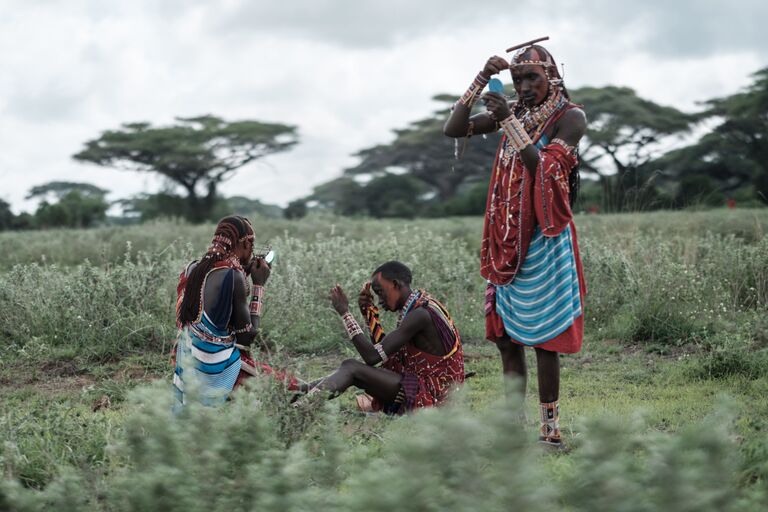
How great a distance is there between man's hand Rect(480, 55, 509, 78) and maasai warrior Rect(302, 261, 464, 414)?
123 centimetres

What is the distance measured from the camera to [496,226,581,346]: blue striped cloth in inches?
173

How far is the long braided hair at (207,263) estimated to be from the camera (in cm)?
497

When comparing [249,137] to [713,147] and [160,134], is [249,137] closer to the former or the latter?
[160,134]

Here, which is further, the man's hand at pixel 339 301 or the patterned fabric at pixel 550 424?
the man's hand at pixel 339 301

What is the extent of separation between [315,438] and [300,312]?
3.72 metres

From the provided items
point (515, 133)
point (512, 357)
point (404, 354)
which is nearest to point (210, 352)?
point (404, 354)

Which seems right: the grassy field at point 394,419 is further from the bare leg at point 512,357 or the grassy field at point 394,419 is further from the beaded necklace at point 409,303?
the beaded necklace at point 409,303

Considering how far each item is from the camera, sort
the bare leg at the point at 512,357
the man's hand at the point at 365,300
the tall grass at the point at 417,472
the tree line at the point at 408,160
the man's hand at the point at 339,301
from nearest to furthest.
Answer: the tall grass at the point at 417,472, the bare leg at the point at 512,357, the man's hand at the point at 339,301, the man's hand at the point at 365,300, the tree line at the point at 408,160

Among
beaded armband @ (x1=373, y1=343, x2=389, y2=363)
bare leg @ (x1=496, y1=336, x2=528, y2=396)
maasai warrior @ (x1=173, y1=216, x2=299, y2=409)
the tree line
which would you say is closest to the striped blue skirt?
maasai warrior @ (x1=173, y1=216, x2=299, y2=409)

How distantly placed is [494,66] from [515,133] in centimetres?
38

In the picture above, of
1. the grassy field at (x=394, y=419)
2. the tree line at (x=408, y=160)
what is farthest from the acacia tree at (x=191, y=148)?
the grassy field at (x=394, y=419)

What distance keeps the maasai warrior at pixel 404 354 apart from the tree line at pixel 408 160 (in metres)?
29.0

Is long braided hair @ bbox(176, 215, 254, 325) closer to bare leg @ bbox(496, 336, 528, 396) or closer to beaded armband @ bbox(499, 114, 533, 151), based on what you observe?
bare leg @ bbox(496, 336, 528, 396)

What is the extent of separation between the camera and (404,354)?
5242 millimetres
